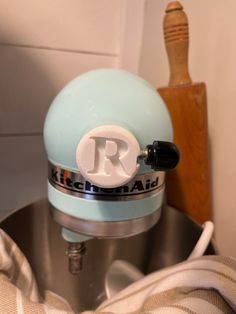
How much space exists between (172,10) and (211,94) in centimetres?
12

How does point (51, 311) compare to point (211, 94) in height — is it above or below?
below

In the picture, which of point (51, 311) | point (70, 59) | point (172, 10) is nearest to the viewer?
point (51, 311)

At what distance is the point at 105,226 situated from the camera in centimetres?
32

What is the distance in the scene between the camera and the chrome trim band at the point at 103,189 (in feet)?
1.02

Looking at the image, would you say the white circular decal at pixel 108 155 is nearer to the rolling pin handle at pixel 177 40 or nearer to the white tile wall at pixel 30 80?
the rolling pin handle at pixel 177 40

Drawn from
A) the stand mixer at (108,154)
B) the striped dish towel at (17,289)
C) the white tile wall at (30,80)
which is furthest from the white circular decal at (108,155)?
the white tile wall at (30,80)

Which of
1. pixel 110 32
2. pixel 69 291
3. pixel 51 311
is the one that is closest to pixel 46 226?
pixel 69 291

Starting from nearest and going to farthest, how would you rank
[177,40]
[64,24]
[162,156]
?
1. [162,156]
2. [177,40]
3. [64,24]

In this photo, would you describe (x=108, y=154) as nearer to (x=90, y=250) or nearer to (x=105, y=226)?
(x=105, y=226)

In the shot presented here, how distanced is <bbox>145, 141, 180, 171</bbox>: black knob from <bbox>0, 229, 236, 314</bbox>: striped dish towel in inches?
4.0

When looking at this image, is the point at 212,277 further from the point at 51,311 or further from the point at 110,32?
the point at 110,32

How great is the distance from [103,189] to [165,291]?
0.10 meters

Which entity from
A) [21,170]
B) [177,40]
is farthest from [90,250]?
[177,40]

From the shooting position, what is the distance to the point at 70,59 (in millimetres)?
552
